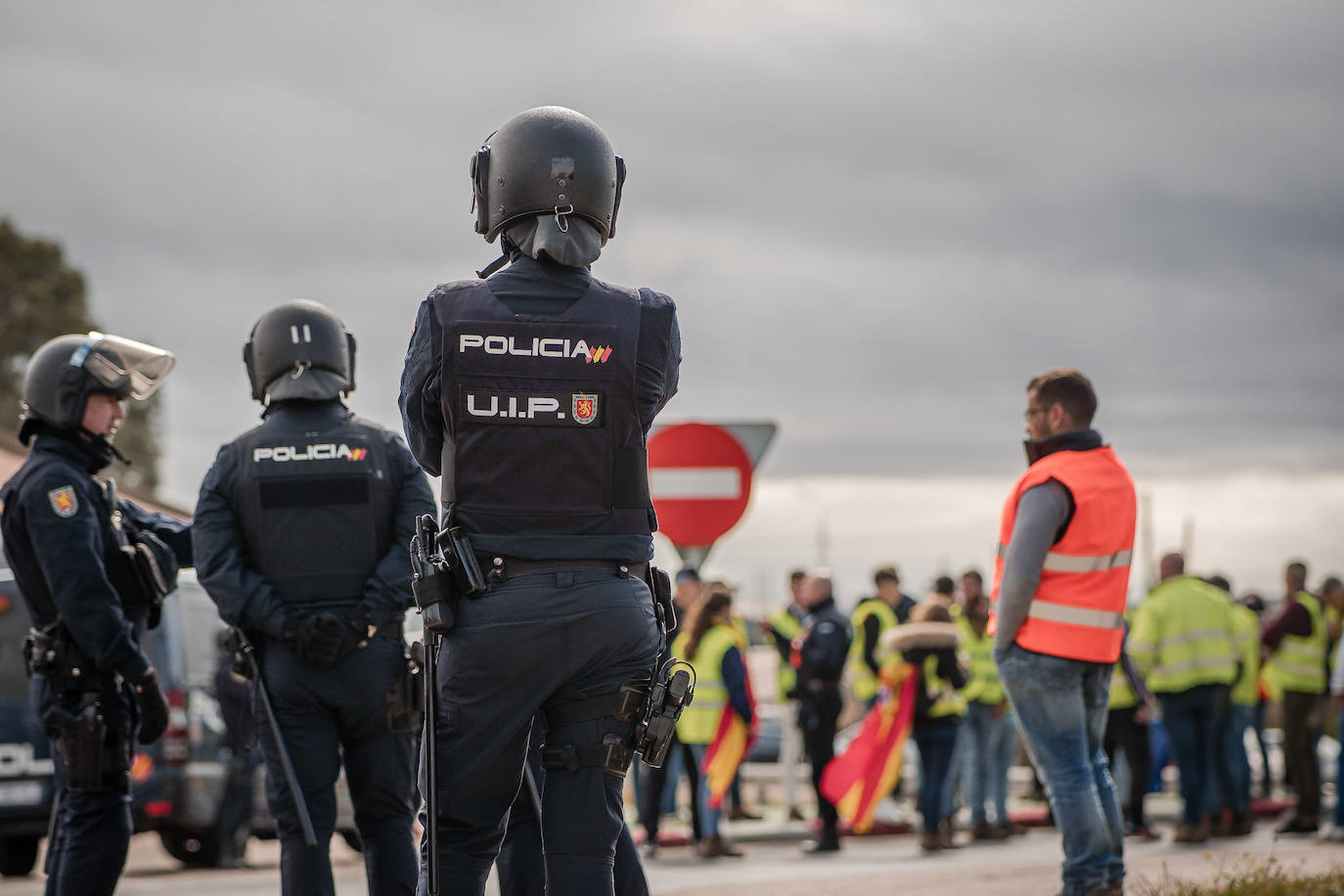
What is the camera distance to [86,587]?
5828 mm

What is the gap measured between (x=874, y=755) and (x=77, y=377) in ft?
25.6

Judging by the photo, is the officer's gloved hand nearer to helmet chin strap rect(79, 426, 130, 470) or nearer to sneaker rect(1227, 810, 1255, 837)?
helmet chin strap rect(79, 426, 130, 470)

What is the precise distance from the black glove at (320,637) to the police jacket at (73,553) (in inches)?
29.4

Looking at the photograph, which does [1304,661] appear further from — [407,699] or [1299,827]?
[407,699]

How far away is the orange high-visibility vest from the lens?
6648mm

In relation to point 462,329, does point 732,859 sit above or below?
below

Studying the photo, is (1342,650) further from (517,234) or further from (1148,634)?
(517,234)

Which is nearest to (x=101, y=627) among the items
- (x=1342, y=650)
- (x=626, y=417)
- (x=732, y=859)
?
(x=626, y=417)

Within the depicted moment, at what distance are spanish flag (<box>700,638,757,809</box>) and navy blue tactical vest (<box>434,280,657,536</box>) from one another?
8557 mm

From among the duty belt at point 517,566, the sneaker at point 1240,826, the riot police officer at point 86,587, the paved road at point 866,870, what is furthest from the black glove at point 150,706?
the sneaker at point 1240,826

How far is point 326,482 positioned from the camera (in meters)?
5.72

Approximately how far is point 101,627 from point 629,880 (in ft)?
7.40

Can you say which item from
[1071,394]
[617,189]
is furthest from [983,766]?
[617,189]

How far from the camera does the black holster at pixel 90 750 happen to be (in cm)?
567
